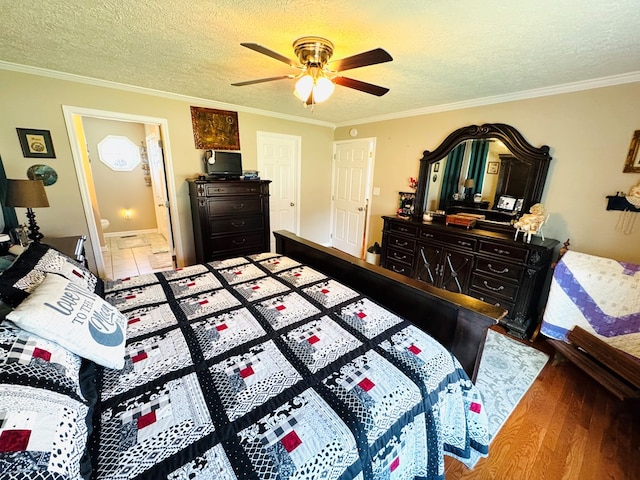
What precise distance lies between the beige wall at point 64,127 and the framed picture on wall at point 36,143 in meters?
0.04

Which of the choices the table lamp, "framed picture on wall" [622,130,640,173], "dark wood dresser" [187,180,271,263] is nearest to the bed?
the table lamp

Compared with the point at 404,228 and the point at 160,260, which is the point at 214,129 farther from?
the point at 404,228

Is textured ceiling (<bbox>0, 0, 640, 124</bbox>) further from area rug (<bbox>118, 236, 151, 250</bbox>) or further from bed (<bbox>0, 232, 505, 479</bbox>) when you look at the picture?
area rug (<bbox>118, 236, 151, 250</bbox>)

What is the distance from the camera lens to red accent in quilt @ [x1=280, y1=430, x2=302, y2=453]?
0.75 meters

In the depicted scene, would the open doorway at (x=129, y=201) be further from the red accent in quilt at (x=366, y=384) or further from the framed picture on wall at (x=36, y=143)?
the red accent in quilt at (x=366, y=384)

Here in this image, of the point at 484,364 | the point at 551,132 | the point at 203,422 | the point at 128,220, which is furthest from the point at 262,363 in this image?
the point at 128,220

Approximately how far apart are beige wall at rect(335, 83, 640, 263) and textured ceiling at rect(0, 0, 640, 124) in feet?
0.71

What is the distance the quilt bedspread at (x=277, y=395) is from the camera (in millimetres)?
734

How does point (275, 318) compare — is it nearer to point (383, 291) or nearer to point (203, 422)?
point (203, 422)

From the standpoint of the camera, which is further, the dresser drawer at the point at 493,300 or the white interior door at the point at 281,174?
the white interior door at the point at 281,174

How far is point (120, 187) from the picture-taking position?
5199 millimetres

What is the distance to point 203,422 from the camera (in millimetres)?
808

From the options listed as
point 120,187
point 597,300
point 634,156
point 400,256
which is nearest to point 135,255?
point 120,187

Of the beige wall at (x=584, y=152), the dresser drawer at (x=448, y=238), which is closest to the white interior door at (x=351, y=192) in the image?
the dresser drawer at (x=448, y=238)
